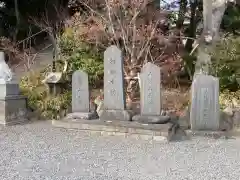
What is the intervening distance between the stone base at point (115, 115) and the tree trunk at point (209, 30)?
3.16 meters

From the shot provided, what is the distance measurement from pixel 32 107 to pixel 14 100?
2.48ft

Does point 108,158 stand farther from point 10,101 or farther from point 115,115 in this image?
point 10,101

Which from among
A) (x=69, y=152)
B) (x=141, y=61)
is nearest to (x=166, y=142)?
(x=69, y=152)

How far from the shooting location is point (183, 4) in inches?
525

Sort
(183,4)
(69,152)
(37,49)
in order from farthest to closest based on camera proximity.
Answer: (37,49), (183,4), (69,152)

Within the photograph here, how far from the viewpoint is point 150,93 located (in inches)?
261

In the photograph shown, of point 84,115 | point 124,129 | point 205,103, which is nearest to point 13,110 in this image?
point 84,115

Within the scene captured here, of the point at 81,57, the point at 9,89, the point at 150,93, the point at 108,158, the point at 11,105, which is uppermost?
the point at 81,57

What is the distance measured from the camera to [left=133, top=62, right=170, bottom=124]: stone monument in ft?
21.5

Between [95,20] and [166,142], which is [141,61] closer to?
[95,20]

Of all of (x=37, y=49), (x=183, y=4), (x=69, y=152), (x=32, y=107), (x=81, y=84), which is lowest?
(x=69, y=152)

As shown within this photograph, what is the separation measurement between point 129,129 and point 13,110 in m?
3.06

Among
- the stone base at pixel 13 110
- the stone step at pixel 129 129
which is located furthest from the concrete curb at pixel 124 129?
the stone base at pixel 13 110

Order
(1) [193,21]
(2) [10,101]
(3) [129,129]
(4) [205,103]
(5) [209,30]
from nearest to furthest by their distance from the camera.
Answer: (3) [129,129] < (4) [205,103] < (2) [10,101] < (5) [209,30] < (1) [193,21]
